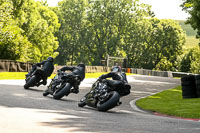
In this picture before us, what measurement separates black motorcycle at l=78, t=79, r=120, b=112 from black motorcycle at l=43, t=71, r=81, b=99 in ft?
5.88

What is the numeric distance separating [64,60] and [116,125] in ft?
277

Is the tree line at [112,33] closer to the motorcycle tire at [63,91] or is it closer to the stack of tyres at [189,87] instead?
the stack of tyres at [189,87]

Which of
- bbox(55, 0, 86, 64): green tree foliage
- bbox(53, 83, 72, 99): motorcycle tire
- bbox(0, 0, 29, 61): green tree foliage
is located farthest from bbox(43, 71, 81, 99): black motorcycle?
bbox(55, 0, 86, 64): green tree foliage

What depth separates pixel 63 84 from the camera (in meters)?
14.2

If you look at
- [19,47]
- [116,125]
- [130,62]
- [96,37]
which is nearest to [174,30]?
[130,62]

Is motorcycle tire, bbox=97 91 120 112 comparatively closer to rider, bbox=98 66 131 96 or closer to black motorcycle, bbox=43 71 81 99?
rider, bbox=98 66 131 96

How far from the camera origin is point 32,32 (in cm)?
6881

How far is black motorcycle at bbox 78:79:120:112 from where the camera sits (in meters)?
11.4

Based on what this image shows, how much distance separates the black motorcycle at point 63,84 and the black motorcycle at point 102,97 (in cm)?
179

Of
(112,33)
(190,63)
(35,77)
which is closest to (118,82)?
(35,77)

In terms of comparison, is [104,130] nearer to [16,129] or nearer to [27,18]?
[16,129]

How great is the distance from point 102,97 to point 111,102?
16.6 inches

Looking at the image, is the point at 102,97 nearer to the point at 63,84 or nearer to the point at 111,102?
the point at 111,102

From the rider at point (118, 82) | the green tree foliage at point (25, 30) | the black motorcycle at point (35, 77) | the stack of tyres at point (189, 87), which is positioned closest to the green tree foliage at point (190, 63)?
the green tree foliage at point (25, 30)
